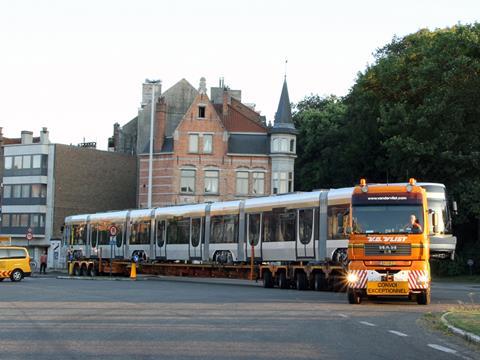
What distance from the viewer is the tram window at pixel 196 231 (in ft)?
141

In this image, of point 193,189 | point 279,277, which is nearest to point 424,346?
point 279,277

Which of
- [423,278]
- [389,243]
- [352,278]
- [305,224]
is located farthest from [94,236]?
[423,278]

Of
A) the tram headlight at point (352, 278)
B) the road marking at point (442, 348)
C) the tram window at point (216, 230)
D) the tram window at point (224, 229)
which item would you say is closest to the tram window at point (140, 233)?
the tram window at point (216, 230)

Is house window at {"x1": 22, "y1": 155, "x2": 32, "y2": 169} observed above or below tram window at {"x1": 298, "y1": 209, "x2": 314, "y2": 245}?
above

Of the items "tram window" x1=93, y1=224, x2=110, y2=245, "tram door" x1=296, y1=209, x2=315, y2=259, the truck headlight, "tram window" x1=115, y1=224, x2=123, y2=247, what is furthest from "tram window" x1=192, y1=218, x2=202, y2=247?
the truck headlight

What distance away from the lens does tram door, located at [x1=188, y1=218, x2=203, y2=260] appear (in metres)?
42.8

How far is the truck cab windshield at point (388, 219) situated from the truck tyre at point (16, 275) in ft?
87.0

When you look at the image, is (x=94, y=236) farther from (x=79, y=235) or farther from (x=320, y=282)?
(x=320, y=282)

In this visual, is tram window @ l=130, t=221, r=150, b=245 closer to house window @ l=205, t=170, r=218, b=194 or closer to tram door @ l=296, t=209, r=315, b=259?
tram door @ l=296, t=209, r=315, b=259

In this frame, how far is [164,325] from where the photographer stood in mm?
17188

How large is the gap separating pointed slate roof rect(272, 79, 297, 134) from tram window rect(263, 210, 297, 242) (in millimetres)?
42541

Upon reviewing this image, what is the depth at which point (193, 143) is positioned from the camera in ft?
263

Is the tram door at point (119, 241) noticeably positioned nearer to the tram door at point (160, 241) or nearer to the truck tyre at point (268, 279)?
the tram door at point (160, 241)

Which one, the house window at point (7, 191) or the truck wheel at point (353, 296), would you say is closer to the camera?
the truck wheel at point (353, 296)
